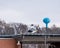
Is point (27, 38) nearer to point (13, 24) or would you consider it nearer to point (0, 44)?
point (0, 44)

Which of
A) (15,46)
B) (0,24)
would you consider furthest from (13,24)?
(15,46)

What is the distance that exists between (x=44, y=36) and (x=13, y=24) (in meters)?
15.1

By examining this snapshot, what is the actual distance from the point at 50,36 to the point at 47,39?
29cm

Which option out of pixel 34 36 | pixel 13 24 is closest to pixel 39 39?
pixel 34 36

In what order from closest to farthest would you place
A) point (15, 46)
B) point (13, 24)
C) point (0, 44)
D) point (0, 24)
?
point (0, 44) → point (15, 46) → point (13, 24) → point (0, 24)

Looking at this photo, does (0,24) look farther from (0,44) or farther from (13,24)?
(0,44)

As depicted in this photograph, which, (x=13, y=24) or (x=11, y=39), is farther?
(x=13, y=24)

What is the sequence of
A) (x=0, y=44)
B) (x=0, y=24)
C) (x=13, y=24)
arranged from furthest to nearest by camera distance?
(x=0, y=24), (x=13, y=24), (x=0, y=44)

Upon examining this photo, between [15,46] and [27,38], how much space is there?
985 mm

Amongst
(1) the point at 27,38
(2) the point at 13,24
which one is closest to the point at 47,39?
(1) the point at 27,38

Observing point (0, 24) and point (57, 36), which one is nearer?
point (57, 36)

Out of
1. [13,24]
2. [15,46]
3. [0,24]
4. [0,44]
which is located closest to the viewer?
[0,44]

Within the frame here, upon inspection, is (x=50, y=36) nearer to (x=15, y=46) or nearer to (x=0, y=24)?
(x=15, y=46)

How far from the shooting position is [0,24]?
34.6m
